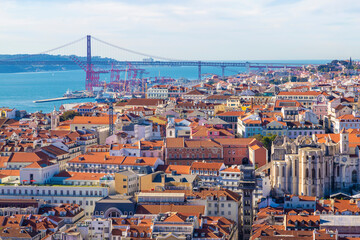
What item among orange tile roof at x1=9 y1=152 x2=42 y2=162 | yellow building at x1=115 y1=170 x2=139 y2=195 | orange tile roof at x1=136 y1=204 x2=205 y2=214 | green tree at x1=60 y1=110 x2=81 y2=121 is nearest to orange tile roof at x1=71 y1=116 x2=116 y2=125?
green tree at x1=60 y1=110 x2=81 y2=121

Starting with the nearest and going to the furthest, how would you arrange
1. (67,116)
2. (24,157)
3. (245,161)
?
(24,157) → (245,161) → (67,116)

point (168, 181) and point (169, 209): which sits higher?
point (168, 181)

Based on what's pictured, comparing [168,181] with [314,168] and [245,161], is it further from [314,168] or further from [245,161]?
[245,161]

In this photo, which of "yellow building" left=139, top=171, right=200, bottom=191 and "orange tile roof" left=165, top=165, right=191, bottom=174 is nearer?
"yellow building" left=139, top=171, right=200, bottom=191

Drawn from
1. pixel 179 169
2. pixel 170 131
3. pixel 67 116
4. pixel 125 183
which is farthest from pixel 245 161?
pixel 67 116

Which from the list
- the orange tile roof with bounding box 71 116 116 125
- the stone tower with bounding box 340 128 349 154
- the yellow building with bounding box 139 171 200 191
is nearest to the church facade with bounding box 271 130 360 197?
the stone tower with bounding box 340 128 349 154

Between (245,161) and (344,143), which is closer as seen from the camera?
(344,143)

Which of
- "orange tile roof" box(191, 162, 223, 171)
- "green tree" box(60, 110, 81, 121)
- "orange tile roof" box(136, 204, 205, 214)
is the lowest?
"orange tile roof" box(136, 204, 205, 214)

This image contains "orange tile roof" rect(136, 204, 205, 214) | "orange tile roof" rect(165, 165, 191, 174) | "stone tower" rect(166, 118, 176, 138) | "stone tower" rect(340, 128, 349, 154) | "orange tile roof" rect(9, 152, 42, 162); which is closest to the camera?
"orange tile roof" rect(136, 204, 205, 214)

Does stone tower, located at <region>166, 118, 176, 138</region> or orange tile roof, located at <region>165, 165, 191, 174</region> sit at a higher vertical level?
stone tower, located at <region>166, 118, 176, 138</region>

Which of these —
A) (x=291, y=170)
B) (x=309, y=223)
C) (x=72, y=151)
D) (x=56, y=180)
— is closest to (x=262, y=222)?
(x=309, y=223)

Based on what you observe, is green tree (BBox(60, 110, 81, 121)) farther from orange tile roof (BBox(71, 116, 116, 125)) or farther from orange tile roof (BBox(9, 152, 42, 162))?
orange tile roof (BBox(9, 152, 42, 162))

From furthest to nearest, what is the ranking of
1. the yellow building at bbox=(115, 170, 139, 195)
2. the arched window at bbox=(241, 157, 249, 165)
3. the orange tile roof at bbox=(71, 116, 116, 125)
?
the orange tile roof at bbox=(71, 116, 116, 125) → the arched window at bbox=(241, 157, 249, 165) → the yellow building at bbox=(115, 170, 139, 195)
